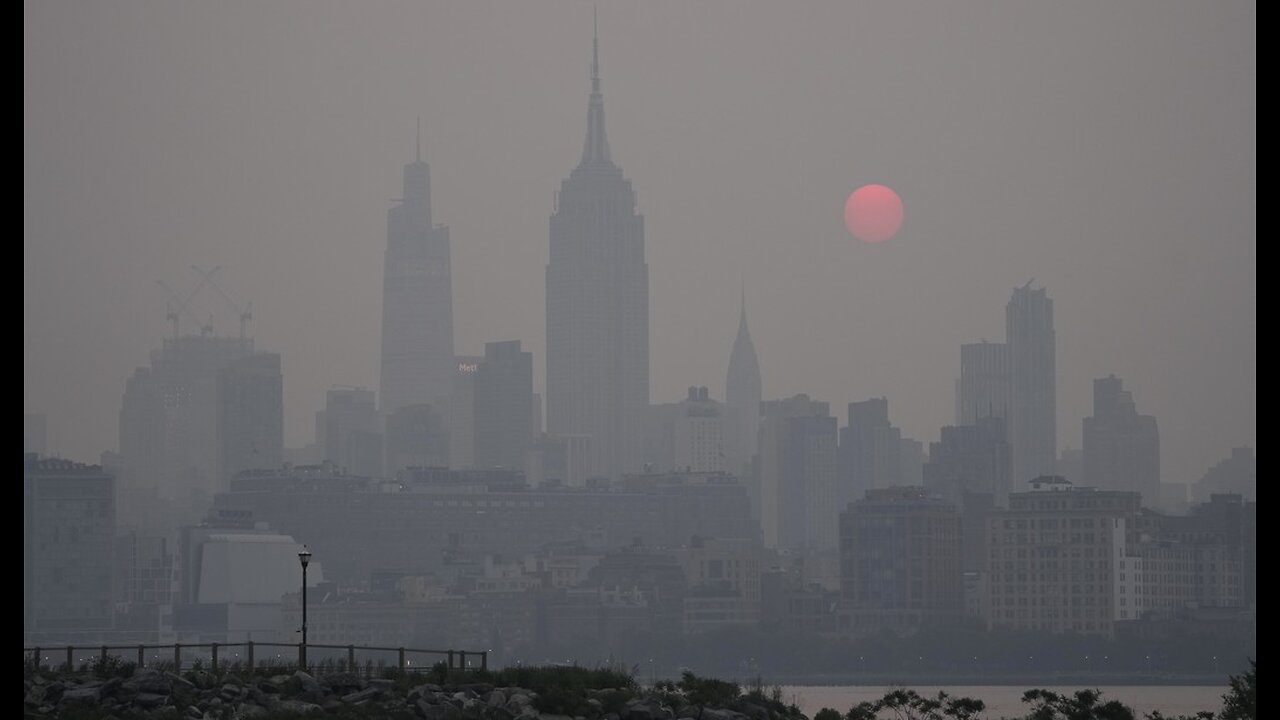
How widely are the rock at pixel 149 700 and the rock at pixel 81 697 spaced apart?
625 mm

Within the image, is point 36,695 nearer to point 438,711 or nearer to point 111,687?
point 111,687

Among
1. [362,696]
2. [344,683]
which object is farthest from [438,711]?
[344,683]

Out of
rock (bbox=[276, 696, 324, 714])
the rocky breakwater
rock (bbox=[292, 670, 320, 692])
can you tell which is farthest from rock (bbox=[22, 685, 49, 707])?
rock (bbox=[292, 670, 320, 692])

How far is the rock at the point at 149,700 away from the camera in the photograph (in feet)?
110

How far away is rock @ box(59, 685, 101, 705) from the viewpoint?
33.3m

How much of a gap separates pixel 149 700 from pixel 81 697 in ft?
3.38

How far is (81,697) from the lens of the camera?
110ft

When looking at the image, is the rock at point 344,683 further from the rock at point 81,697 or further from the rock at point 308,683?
the rock at point 81,697

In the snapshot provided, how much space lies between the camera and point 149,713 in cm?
3291
